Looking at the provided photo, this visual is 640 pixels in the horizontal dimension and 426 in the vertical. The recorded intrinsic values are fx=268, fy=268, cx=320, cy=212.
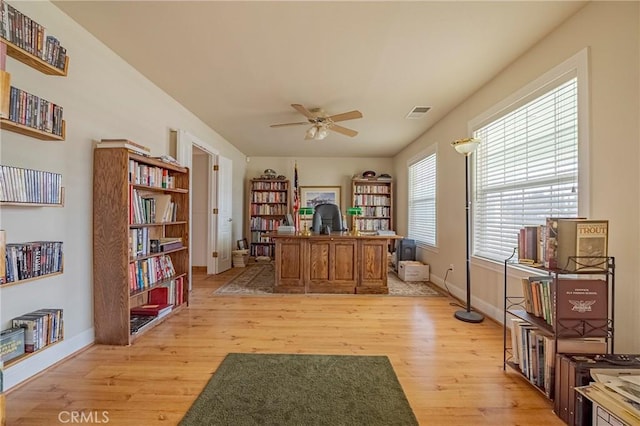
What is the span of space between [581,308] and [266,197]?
548 cm

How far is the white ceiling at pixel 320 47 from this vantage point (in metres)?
1.83

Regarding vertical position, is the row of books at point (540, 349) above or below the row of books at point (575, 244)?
below

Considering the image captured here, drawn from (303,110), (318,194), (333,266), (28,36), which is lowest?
(333,266)

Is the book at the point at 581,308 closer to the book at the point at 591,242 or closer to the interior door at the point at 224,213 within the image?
the book at the point at 591,242

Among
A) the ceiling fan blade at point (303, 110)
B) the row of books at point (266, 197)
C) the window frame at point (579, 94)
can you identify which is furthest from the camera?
the row of books at point (266, 197)

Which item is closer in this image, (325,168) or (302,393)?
(302,393)

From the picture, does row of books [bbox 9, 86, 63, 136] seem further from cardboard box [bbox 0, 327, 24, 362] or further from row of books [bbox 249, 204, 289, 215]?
row of books [bbox 249, 204, 289, 215]

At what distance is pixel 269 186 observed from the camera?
622 cm

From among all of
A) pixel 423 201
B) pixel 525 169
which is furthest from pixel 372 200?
pixel 525 169

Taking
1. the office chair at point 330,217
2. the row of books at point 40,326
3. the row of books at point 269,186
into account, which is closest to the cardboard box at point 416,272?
the office chair at point 330,217

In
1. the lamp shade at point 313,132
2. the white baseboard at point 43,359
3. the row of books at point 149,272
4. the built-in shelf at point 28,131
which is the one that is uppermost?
the lamp shade at point 313,132

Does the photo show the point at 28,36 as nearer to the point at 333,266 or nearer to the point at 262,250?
the point at 333,266

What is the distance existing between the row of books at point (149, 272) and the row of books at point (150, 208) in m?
0.39

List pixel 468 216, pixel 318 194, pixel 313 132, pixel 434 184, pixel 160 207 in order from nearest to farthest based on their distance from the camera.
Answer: pixel 160 207 → pixel 468 216 → pixel 313 132 → pixel 434 184 → pixel 318 194
